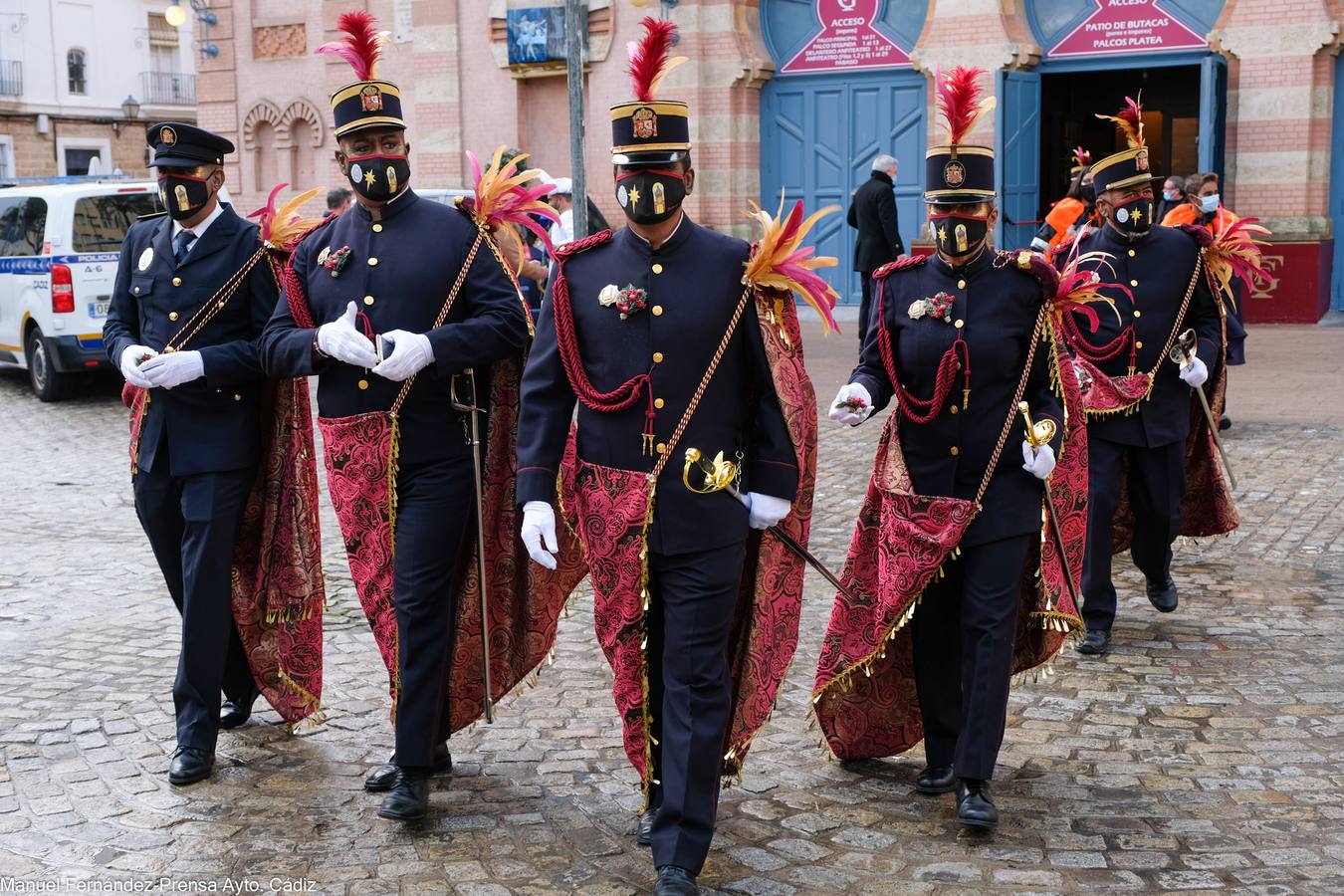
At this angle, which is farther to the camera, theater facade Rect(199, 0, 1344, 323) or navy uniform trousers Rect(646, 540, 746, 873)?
theater facade Rect(199, 0, 1344, 323)

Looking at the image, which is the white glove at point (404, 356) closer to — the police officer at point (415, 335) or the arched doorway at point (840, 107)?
the police officer at point (415, 335)

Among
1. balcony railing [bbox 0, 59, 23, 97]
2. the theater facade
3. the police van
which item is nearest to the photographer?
the police van

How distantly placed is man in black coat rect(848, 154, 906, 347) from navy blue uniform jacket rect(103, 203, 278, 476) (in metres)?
9.96

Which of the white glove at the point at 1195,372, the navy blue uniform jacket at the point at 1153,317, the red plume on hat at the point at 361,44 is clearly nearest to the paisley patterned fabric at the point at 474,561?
the red plume on hat at the point at 361,44

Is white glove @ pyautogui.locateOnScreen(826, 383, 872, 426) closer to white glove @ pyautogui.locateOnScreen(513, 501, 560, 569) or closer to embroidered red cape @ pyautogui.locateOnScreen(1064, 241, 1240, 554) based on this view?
white glove @ pyautogui.locateOnScreen(513, 501, 560, 569)

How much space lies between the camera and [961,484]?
4.77 meters

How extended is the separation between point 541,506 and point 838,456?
21.9ft

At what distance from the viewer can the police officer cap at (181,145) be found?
5.22 meters

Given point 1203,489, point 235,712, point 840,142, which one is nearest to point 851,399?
point 235,712

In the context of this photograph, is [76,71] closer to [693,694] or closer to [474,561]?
[474,561]

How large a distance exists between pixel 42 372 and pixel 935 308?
471 inches

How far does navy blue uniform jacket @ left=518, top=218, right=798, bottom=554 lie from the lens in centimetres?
429

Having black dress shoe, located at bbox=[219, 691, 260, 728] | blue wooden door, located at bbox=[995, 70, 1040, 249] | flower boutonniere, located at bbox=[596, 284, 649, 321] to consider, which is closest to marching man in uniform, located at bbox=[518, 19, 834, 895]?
flower boutonniere, located at bbox=[596, 284, 649, 321]

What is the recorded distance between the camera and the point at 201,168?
5.31 meters
